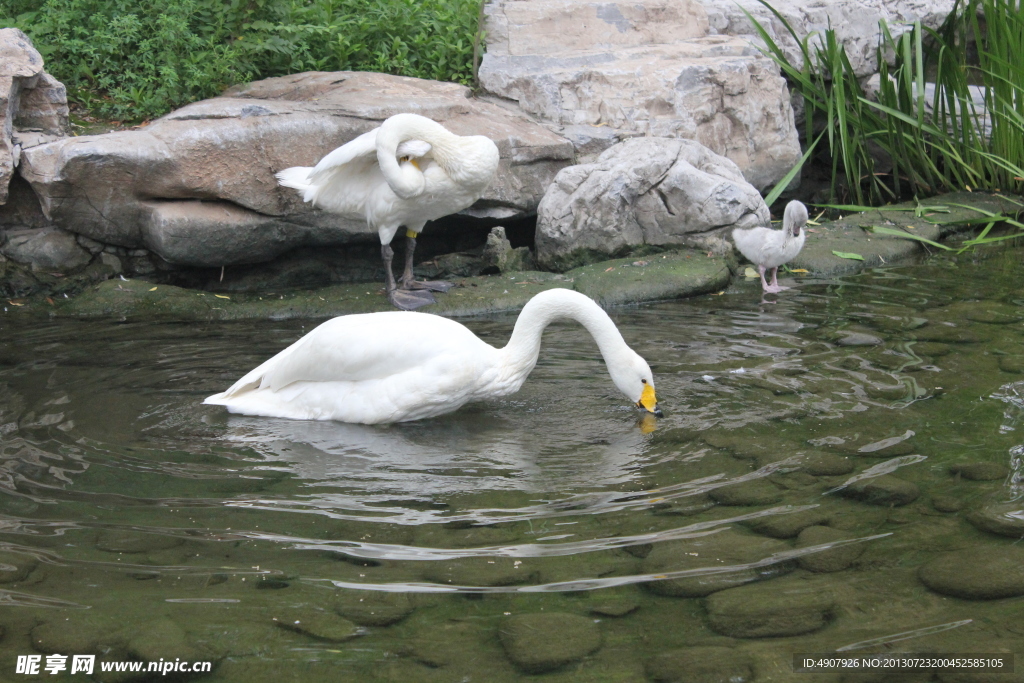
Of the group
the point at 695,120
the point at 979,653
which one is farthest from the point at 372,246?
the point at 979,653

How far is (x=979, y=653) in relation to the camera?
2.26 m

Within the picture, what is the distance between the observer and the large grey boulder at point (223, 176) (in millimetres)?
6543

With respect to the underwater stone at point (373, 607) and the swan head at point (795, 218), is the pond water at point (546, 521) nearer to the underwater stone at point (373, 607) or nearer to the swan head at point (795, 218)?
the underwater stone at point (373, 607)

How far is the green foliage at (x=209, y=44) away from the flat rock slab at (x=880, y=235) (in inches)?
131

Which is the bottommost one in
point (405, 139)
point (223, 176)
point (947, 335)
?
point (947, 335)

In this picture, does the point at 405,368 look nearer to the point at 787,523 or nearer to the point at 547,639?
the point at 787,523

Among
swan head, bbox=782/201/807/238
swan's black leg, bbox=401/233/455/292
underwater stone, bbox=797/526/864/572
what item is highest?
swan head, bbox=782/201/807/238

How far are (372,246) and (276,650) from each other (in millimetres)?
5445

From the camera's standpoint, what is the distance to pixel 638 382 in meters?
4.10

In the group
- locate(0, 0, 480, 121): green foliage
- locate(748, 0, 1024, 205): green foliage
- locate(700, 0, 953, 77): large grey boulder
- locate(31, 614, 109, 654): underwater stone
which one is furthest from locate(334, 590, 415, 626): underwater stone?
locate(700, 0, 953, 77): large grey boulder

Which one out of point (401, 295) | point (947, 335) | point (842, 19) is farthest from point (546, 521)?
point (842, 19)

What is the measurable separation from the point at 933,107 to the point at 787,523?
6287 mm

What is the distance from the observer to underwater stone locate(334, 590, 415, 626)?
2.54 m

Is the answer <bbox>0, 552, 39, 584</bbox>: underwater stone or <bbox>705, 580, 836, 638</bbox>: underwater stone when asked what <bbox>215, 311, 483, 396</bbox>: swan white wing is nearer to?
<bbox>0, 552, 39, 584</bbox>: underwater stone
